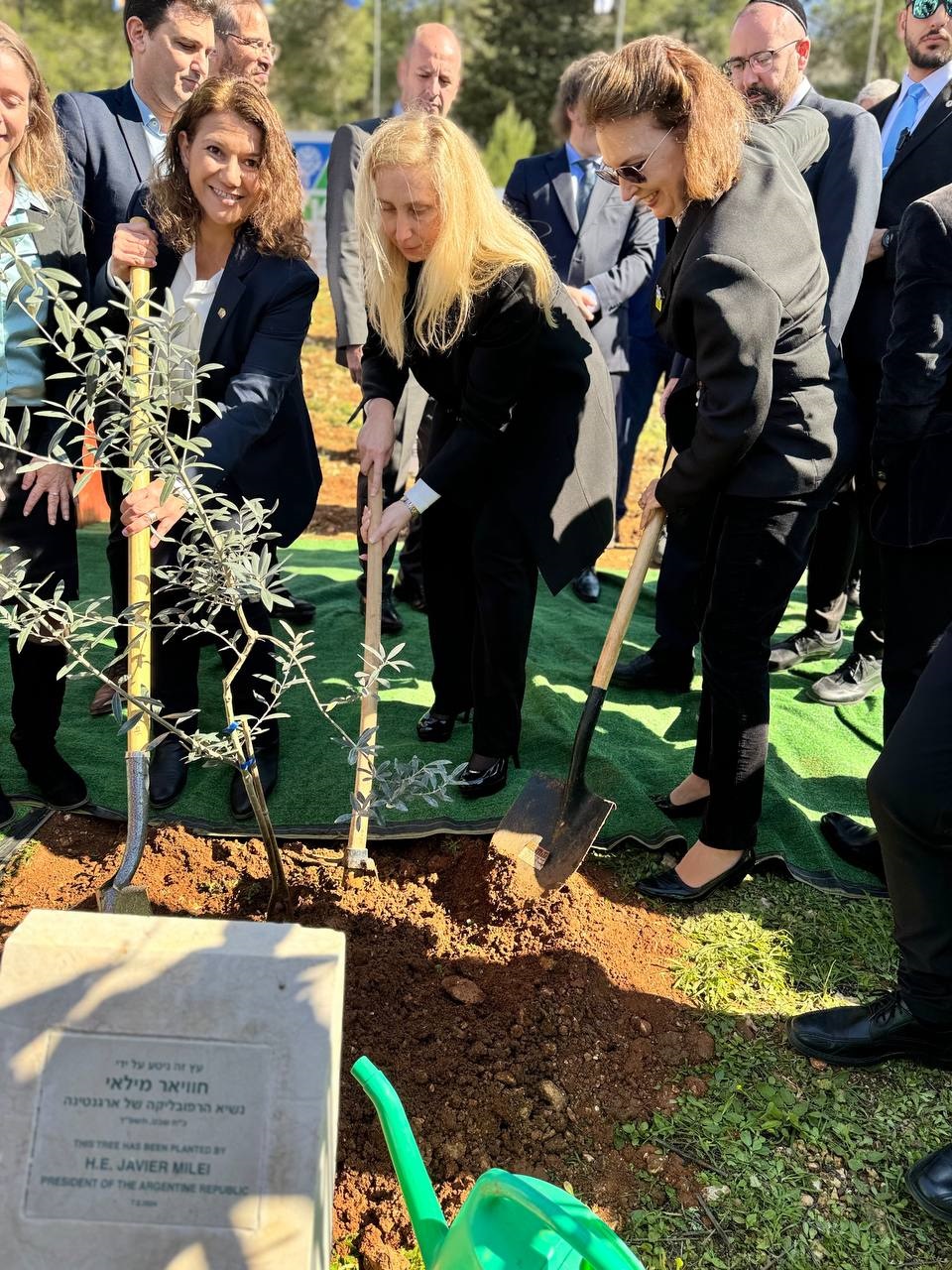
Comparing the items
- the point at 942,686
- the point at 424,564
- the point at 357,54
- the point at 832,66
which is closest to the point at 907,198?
the point at 424,564

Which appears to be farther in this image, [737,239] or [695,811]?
[695,811]

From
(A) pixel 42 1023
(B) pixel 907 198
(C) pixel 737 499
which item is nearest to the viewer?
(A) pixel 42 1023

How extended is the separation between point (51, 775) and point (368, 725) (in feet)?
3.80

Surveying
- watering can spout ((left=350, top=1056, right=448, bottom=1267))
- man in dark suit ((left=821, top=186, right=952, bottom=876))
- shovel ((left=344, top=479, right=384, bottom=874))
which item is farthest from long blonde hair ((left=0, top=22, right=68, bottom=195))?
watering can spout ((left=350, top=1056, right=448, bottom=1267))

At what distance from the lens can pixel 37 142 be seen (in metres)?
2.71

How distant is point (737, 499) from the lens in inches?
104

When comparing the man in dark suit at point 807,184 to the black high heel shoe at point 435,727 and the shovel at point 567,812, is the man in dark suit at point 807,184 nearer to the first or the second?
the shovel at point 567,812

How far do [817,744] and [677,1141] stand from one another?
1.91 metres

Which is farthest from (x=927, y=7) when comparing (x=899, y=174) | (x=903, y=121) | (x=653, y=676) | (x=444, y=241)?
(x=653, y=676)

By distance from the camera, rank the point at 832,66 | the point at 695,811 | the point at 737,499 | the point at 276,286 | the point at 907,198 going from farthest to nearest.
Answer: the point at 832,66
the point at 907,198
the point at 695,811
the point at 276,286
the point at 737,499

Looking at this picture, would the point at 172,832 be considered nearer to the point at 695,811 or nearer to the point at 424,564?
the point at 424,564

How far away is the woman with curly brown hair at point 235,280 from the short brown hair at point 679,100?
3.01 ft

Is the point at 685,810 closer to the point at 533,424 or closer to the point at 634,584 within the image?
the point at 634,584

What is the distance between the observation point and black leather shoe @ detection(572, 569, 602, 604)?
200 inches
